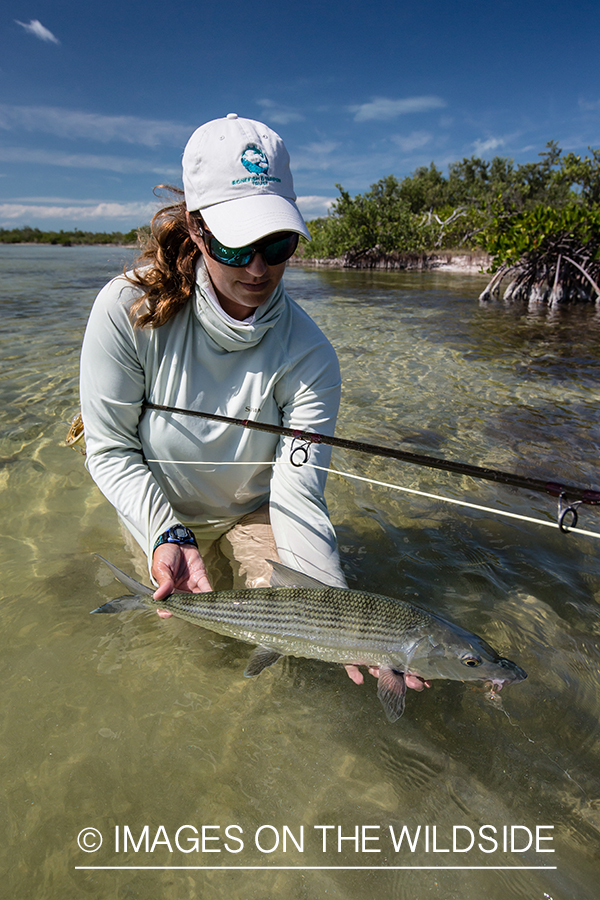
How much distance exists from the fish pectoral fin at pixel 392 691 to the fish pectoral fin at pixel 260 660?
47 cm

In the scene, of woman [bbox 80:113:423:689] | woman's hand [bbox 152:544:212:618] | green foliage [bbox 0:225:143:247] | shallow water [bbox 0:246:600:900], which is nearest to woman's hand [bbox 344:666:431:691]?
woman [bbox 80:113:423:689]

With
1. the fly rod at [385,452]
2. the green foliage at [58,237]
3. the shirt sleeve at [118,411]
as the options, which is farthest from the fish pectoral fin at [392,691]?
the green foliage at [58,237]

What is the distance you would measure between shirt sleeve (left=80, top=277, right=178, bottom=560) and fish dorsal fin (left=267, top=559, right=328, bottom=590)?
2.12ft

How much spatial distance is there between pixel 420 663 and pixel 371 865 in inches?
29.7

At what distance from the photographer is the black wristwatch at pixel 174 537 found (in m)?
2.56

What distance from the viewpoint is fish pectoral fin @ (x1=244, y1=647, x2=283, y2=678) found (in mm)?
2236

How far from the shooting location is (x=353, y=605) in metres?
2.14

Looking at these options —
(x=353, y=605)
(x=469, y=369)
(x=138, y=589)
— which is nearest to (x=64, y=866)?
(x=138, y=589)

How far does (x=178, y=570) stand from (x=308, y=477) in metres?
0.82

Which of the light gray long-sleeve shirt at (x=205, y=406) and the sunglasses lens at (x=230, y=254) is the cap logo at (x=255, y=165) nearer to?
the sunglasses lens at (x=230, y=254)

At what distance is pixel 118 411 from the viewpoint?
2.69 meters

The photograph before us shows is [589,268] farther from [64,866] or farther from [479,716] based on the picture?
[64,866]

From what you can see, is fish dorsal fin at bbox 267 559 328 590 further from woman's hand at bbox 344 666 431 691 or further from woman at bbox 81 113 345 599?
woman's hand at bbox 344 666 431 691

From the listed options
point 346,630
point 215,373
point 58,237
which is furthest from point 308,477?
point 58,237
